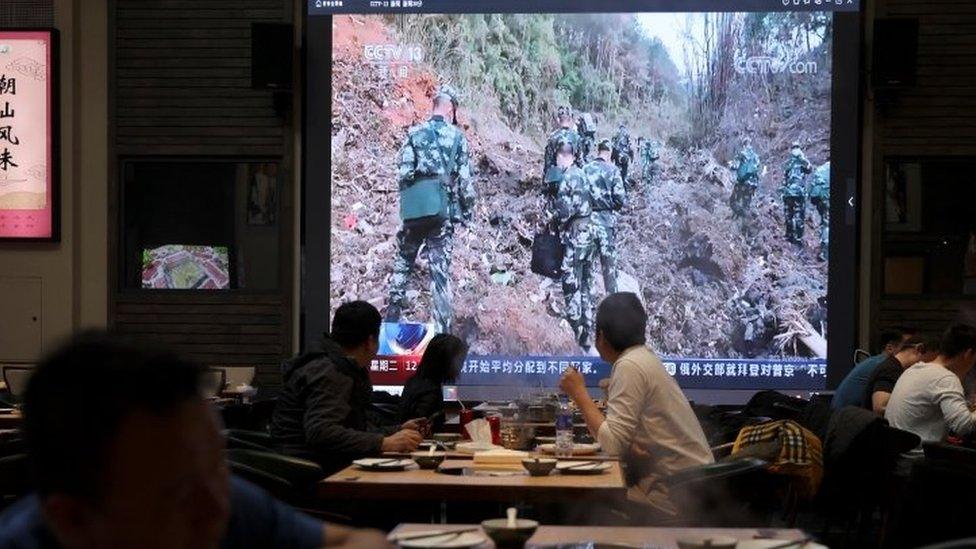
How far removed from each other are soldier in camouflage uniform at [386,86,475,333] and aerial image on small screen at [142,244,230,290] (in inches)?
53.7

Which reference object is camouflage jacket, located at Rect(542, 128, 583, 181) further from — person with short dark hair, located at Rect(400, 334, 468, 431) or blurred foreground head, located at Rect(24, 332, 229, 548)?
blurred foreground head, located at Rect(24, 332, 229, 548)

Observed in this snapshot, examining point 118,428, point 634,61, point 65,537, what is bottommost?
point 65,537

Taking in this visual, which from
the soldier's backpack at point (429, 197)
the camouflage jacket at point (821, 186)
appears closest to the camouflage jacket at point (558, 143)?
the soldier's backpack at point (429, 197)

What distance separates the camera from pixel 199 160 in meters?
9.49

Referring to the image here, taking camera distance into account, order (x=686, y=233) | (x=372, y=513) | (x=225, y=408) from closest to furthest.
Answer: (x=372, y=513), (x=225, y=408), (x=686, y=233)

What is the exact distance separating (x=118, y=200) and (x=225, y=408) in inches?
122

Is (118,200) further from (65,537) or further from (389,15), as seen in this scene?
(65,537)

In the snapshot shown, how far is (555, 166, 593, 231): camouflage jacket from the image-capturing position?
30.1 ft

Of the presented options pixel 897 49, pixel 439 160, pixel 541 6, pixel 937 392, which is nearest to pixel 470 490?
pixel 937 392

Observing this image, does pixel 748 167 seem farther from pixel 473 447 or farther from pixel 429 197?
pixel 473 447

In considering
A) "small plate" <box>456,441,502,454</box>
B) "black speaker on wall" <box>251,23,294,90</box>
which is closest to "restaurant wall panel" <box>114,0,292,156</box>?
"black speaker on wall" <box>251,23,294,90</box>

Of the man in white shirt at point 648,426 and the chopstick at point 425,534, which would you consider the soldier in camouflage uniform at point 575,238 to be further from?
the chopstick at point 425,534

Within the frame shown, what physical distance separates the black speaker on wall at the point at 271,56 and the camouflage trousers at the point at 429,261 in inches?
55.3

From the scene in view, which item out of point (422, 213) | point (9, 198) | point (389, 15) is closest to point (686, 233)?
point (422, 213)
